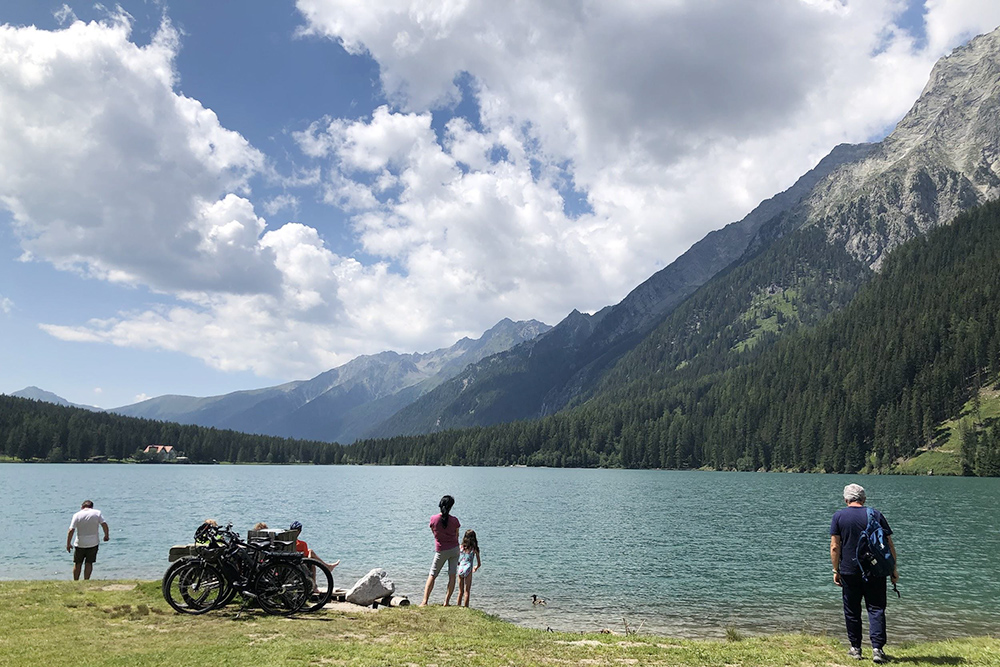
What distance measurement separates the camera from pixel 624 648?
53.1 feet

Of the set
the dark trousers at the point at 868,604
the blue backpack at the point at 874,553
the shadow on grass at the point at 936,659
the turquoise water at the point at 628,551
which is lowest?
the turquoise water at the point at 628,551

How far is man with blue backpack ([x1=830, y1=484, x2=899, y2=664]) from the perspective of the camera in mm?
14305

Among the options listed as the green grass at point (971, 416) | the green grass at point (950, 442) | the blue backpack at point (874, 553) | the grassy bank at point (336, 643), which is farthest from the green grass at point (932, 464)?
the blue backpack at point (874, 553)

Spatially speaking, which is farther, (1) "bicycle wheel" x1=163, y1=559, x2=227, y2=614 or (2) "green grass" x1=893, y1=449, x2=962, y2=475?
(2) "green grass" x1=893, y1=449, x2=962, y2=475

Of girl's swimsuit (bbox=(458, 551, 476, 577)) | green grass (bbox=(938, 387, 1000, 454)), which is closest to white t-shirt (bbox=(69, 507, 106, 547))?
girl's swimsuit (bbox=(458, 551, 476, 577))

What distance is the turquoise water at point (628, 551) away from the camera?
29000 millimetres

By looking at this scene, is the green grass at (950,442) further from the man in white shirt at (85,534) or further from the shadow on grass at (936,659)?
the man in white shirt at (85,534)

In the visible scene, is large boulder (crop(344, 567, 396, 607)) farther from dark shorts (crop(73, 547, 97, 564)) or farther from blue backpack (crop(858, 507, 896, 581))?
blue backpack (crop(858, 507, 896, 581))

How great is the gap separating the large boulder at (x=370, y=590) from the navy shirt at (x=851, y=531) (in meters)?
15.7

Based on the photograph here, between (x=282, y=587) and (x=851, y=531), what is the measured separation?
17325 millimetres

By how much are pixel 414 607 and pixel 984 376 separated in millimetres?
221486

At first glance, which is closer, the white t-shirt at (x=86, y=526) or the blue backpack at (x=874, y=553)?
the blue backpack at (x=874, y=553)

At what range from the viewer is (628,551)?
47.5m

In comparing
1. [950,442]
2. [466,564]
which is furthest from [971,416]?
[466,564]
